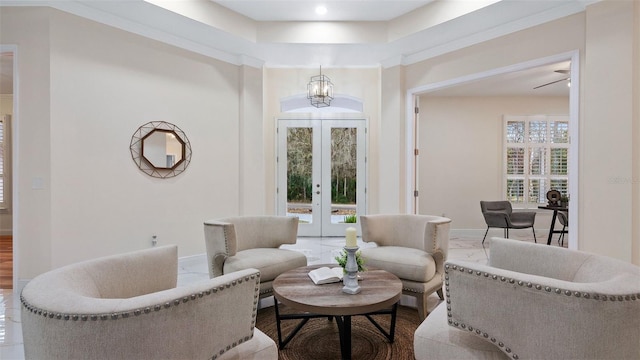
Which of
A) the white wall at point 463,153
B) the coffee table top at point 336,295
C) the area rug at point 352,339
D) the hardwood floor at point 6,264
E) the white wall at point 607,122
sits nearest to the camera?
the coffee table top at point 336,295

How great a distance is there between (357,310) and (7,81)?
271 inches

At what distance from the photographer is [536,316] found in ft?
4.21

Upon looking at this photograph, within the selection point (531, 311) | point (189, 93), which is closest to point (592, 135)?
point (531, 311)

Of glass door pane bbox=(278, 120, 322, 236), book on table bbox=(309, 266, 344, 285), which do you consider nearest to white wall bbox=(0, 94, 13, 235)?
glass door pane bbox=(278, 120, 322, 236)

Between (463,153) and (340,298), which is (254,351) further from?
(463,153)

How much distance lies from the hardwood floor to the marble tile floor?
10.9 inches

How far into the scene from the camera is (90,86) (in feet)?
11.5

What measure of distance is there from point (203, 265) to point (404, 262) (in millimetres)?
2712

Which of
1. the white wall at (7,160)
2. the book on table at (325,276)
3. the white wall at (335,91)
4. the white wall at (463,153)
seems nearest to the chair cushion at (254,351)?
the book on table at (325,276)

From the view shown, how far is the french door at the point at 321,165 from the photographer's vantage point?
6180 millimetres

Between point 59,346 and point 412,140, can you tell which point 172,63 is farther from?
point 59,346

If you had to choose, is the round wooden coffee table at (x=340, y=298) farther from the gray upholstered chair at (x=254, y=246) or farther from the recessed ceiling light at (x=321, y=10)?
→ the recessed ceiling light at (x=321, y=10)

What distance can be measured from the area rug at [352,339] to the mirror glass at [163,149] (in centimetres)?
228

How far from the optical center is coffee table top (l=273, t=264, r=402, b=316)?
1.90m
